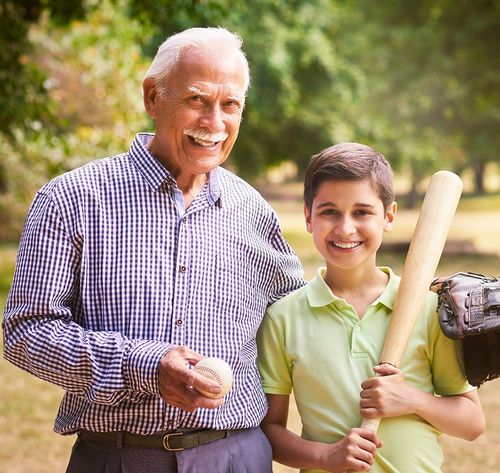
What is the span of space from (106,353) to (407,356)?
98cm

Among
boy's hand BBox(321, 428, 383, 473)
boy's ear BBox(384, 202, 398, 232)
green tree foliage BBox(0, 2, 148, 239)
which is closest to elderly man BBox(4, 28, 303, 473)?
boy's hand BBox(321, 428, 383, 473)

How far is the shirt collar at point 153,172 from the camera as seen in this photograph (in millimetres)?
2916

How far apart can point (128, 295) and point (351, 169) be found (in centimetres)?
85

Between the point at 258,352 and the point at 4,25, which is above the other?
the point at 4,25

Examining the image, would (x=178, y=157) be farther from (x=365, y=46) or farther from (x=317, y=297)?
(x=365, y=46)

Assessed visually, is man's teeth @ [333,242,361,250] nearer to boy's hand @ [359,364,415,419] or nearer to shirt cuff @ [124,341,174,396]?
boy's hand @ [359,364,415,419]

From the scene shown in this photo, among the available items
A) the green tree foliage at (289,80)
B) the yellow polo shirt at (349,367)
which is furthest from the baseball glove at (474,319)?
the green tree foliage at (289,80)

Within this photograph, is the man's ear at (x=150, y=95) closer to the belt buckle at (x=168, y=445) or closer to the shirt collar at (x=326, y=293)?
the shirt collar at (x=326, y=293)

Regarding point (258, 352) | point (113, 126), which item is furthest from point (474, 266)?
point (258, 352)

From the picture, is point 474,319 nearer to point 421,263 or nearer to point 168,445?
point 421,263

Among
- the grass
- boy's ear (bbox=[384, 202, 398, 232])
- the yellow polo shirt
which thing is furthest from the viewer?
the grass

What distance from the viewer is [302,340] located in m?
2.98

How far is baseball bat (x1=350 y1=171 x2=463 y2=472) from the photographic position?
2.78 metres

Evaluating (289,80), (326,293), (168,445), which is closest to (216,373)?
(168,445)
